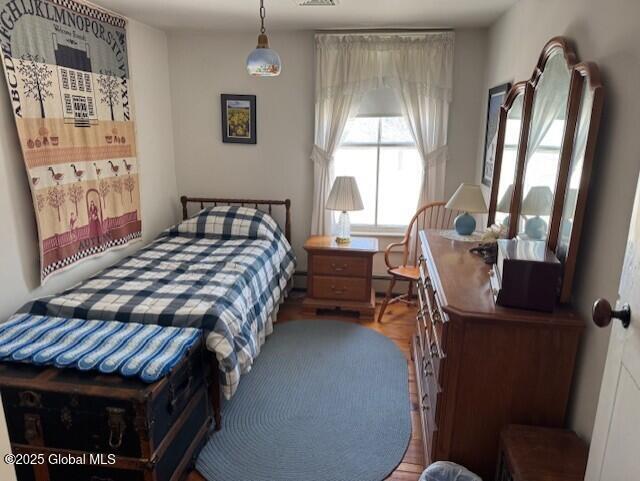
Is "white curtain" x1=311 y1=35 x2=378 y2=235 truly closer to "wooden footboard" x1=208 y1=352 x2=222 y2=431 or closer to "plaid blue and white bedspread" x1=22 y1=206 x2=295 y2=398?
"plaid blue and white bedspread" x1=22 y1=206 x2=295 y2=398

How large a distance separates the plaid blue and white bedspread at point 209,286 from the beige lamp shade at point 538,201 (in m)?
1.57

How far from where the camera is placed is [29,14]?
2408mm

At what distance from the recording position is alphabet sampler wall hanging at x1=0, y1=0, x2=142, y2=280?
2398 millimetres

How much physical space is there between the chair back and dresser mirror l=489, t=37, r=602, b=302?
1183 mm

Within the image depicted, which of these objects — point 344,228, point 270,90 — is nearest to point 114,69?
point 270,90

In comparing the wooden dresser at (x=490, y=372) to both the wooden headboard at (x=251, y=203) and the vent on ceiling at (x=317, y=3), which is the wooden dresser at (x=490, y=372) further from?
the wooden headboard at (x=251, y=203)

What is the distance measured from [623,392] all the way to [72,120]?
119 inches

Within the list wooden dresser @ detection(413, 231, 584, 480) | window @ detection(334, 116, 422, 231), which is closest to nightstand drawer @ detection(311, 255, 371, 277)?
window @ detection(334, 116, 422, 231)

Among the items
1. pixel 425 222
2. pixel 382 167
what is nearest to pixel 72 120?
pixel 382 167

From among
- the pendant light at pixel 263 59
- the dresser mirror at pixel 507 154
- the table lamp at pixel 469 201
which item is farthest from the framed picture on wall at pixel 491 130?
the pendant light at pixel 263 59

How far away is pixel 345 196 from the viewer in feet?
11.7

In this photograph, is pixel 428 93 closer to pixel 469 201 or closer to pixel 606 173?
pixel 469 201

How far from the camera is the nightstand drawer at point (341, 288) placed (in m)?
3.63

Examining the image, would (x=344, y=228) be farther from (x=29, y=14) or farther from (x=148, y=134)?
(x=29, y=14)
